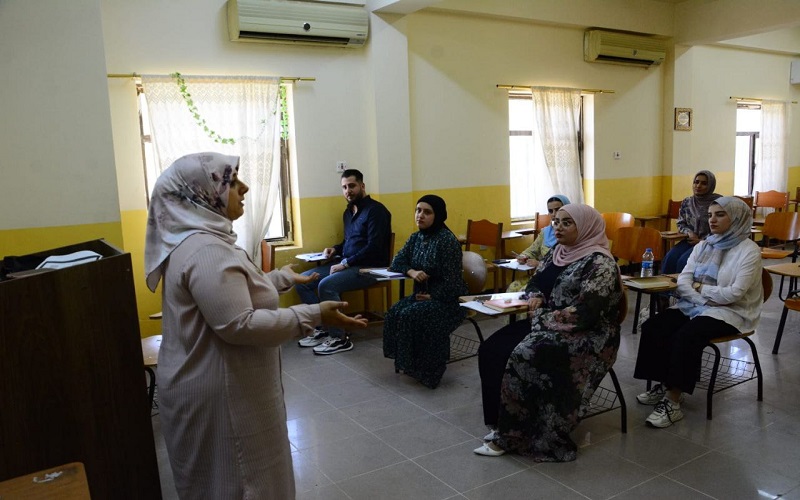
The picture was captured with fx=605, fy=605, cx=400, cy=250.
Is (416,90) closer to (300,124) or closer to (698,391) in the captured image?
(300,124)

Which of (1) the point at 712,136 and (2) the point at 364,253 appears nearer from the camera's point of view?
(2) the point at 364,253

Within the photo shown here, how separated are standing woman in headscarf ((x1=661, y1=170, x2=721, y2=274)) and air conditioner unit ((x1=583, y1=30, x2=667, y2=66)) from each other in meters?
2.14

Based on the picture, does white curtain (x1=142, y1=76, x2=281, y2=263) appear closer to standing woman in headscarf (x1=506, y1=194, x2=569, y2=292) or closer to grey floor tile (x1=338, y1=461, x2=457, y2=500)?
standing woman in headscarf (x1=506, y1=194, x2=569, y2=292)

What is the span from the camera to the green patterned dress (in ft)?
12.5

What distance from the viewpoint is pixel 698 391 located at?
357cm

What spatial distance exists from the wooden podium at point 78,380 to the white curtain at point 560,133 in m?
5.46

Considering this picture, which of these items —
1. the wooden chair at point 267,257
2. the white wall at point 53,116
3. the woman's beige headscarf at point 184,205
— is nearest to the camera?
the woman's beige headscarf at point 184,205

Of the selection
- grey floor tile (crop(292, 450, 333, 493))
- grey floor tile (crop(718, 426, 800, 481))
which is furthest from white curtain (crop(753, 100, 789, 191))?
grey floor tile (crop(292, 450, 333, 493))

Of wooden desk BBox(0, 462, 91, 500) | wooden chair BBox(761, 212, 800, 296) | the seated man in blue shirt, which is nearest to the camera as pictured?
wooden desk BBox(0, 462, 91, 500)

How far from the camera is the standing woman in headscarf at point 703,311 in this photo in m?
3.15

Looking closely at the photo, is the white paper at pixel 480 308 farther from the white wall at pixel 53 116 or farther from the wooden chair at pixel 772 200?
the wooden chair at pixel 772 200

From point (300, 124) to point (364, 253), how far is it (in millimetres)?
1335

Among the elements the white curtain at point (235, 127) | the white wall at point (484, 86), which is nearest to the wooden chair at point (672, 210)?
the white wall at point (484, 86)

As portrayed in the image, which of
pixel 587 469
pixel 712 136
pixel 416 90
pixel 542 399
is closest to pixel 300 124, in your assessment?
pixel 416 90
